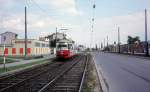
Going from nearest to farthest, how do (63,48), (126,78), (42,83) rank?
1. (42,83)
2. (126,78)
3. (63,48)

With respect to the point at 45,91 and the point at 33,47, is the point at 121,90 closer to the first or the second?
the point at 45,91

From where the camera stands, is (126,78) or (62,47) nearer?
(126,78)

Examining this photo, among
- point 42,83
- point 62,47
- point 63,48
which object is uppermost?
point 62,47

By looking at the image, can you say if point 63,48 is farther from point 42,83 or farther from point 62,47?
point 42,83

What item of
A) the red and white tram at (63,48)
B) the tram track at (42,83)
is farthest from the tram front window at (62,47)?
the tram track at (42,83)

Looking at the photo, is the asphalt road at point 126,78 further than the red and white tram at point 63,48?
No

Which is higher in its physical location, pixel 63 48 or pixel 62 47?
pixel 62 47

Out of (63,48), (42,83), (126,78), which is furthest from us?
(63,48)

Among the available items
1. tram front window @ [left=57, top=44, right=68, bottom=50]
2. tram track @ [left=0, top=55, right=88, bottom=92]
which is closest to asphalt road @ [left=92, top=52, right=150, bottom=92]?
tram track @ [left=0, top=55, right=88, bottom=92]

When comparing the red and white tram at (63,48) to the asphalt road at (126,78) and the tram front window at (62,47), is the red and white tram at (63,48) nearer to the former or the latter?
the tram front window at (62,47)

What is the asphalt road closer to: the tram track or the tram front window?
the tram track

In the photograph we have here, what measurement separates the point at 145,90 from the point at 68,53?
32111 millimetres

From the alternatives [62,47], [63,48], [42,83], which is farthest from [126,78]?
[62,47]

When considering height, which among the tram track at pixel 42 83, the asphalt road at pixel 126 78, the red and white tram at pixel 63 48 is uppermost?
the red and white tram at pixel 63 48
